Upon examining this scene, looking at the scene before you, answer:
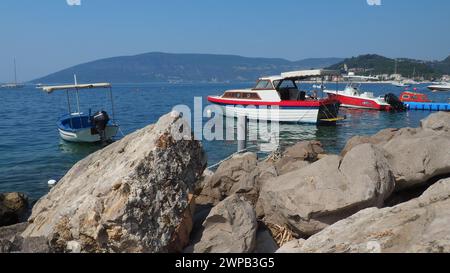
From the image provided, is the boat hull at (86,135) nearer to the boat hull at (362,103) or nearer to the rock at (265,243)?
the rock at (265,243)

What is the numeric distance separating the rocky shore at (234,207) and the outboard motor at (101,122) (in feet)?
53.3

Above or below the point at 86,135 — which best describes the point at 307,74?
above

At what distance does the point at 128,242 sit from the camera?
5109 millimetres

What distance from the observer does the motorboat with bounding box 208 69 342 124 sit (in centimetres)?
3222

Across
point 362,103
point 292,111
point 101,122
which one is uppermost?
point 101,122

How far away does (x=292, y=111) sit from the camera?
107ft

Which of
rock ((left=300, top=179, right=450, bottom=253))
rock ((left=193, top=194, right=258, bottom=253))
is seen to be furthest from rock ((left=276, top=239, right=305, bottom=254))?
rock ((left=300, top=179, right=450, bottom=253))

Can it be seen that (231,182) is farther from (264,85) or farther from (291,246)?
(264,85)

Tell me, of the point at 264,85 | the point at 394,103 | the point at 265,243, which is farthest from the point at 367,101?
the point at 265,243

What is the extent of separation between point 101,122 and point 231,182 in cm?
1656

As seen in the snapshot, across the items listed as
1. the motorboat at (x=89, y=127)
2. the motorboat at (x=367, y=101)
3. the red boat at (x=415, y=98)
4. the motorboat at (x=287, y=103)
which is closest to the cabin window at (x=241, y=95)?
the motorboat at (x=287, y=103)

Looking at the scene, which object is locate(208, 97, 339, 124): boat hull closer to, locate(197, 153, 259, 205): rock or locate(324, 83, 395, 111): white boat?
locate(324, 83, 395, 111): white boat

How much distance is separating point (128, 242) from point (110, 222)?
33cm

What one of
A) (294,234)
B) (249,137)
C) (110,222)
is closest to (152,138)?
(110,222)
